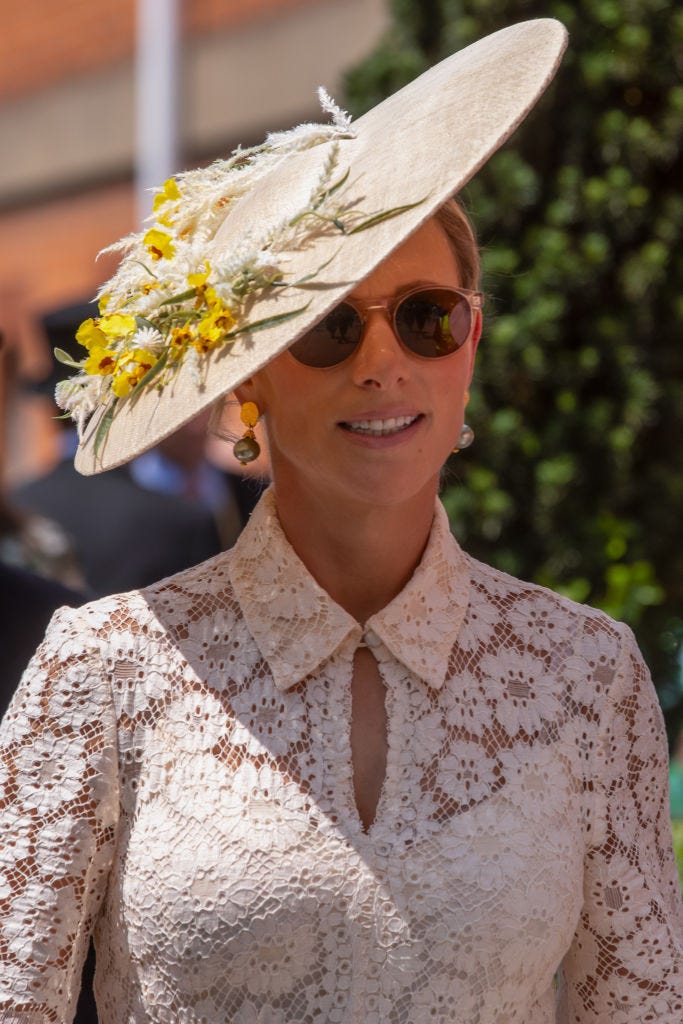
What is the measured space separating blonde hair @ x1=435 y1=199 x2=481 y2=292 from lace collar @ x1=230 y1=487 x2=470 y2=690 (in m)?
0.36

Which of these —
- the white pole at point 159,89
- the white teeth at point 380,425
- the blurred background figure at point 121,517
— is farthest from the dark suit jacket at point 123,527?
the white pole at point 159,89

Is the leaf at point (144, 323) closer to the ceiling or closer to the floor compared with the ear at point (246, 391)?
closer to the ceiling

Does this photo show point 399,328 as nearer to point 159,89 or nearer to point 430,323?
point 430,323

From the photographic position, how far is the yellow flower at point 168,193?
2.59m

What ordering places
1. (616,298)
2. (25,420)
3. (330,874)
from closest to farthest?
(330,874) → (616,298) → (25,420)

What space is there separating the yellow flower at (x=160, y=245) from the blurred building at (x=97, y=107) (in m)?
9.07

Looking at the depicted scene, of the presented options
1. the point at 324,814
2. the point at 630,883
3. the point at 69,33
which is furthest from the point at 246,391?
the point at 69,33

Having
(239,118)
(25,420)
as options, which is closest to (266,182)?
(239,118)

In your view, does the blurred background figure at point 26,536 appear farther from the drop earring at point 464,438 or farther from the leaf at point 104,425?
the drop earring at point 464,438

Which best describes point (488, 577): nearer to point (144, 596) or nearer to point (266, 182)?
point (144, 596)

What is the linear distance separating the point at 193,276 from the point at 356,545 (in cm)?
46

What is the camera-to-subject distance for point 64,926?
7.57ft

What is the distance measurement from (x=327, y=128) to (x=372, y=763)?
96 cm

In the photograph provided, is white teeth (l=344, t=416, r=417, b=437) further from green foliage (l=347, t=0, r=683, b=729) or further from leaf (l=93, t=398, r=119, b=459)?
green foliage (l=347, t=0, r=683, b=729)
